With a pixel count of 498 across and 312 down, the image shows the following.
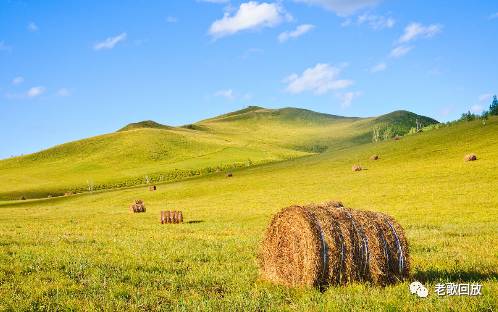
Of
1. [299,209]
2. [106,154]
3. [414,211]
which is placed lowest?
[414,211]

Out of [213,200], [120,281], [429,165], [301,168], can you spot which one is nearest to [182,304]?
[120,281]

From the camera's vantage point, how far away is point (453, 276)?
1130cm

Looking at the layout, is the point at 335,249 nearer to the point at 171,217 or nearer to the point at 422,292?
the point at 422,292

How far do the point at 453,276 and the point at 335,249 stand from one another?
10.1 feet

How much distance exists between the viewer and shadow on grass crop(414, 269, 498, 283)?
10.9m

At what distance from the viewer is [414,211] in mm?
31078

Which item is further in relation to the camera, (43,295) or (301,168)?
(301,168)

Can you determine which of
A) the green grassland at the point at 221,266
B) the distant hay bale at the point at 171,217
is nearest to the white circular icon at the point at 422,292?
the green grassland at the point at 221,266

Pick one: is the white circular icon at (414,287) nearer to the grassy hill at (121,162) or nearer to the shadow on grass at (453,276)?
the shadow on grass at (453,276)

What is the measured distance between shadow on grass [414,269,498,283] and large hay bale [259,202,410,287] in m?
0.62

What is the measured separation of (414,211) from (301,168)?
141ft

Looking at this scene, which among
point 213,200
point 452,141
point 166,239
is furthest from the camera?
point 452,141

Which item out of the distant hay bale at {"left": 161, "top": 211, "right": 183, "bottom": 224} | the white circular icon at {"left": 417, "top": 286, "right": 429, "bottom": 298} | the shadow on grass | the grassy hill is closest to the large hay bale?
the shadow on grass

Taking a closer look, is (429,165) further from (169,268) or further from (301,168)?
(169,268)
